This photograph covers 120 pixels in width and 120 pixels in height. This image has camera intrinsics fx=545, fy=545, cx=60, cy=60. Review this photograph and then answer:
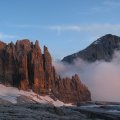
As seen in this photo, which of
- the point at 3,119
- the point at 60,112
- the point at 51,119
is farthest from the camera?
the point at 60,112

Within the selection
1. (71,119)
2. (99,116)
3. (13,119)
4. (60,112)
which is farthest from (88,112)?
(13,119)

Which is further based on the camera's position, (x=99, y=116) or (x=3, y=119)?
(x=99, y=116)

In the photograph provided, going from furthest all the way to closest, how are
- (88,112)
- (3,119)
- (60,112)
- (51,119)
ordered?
(88,112), (60,112), (51,119), (3,119)

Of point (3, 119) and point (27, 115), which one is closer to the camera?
point (3, 119)

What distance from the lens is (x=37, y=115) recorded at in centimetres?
11188

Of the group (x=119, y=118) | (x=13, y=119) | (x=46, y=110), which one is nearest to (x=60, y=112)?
(x=46, y=110)

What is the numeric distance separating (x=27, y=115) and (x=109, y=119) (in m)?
26.1

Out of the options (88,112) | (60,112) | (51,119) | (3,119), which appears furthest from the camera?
(88,112)

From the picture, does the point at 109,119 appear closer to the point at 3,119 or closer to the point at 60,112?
the point at 60,112

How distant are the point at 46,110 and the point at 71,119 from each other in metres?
19.9

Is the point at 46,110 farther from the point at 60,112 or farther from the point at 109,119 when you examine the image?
the point at 109,119

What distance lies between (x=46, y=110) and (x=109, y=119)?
49.3 feet

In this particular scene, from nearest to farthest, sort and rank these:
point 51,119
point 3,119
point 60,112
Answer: point 3,119 → point 51,119 → point 60,112

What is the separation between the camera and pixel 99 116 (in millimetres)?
132625
